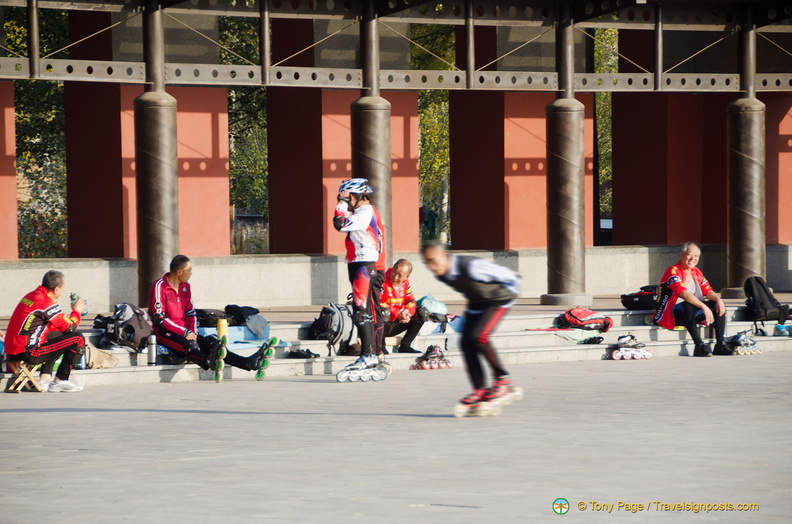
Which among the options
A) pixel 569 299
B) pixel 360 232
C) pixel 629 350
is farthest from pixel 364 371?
pixel 569 299

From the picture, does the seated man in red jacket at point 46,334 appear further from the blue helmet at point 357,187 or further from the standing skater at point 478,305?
the standing skater at point 478,305

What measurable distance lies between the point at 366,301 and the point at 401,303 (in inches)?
50.1

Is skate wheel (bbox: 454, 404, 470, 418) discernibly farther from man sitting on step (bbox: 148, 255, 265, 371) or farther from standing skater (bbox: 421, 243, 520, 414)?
man sitting on step (bbox: 148, 255, 265, 371)

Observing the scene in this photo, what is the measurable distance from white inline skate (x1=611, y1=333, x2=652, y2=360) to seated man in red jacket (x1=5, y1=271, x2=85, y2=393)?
18.9ft

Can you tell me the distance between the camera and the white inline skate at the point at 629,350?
46.6 ft

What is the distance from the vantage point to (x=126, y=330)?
12.8m

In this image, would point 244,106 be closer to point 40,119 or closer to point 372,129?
point 40,119

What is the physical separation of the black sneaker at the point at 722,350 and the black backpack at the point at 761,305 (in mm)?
1557

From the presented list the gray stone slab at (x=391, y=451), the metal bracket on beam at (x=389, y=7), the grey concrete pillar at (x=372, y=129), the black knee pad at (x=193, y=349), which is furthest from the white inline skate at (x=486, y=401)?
the metal bracket on beam at (x=389, y=7)

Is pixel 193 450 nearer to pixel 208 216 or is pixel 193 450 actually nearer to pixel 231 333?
pixel 231 333

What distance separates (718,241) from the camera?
885 inches

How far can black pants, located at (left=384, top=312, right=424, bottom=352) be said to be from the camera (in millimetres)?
13625

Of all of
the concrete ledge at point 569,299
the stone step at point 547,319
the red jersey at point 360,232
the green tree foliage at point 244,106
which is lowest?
the stone step at point 547,319

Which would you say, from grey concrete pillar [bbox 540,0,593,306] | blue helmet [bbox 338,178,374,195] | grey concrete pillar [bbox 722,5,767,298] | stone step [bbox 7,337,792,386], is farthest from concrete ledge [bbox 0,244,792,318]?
blue helmet [bbox 338,178,374,195]
